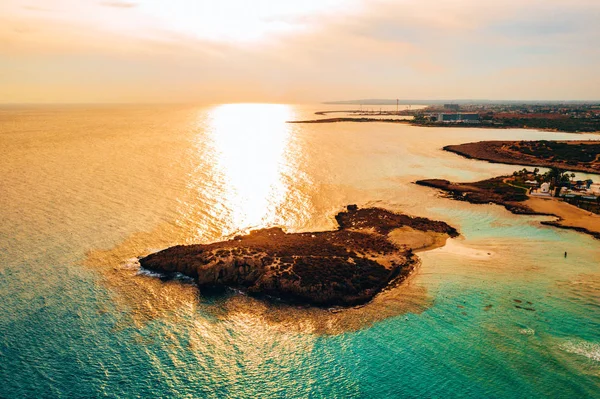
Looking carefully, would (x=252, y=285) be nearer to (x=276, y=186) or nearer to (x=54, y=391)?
(x=54, y=391)

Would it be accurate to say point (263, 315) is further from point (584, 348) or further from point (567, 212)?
point (567, 212)

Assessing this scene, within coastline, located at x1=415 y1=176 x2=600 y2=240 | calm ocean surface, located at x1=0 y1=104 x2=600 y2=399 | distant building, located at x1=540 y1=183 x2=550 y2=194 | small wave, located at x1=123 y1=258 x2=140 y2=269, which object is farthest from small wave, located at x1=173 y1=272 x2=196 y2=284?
distant building, located at x1=540 y1=183 x2=550 y2=194

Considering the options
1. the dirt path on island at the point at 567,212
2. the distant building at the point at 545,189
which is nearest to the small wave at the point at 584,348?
the dirt path on island at the point at 567,212

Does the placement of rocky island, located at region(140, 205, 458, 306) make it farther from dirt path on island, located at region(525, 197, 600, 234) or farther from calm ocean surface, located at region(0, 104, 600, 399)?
dirt path on island, located at region(525, 197, 600, 234)

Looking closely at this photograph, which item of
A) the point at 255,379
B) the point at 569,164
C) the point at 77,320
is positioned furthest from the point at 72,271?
the point at 569,164

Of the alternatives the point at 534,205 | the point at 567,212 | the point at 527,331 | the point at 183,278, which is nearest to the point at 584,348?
the point at 527,331

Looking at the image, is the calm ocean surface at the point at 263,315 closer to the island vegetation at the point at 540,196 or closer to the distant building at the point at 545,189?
the island vegetation at the point at 540,196
